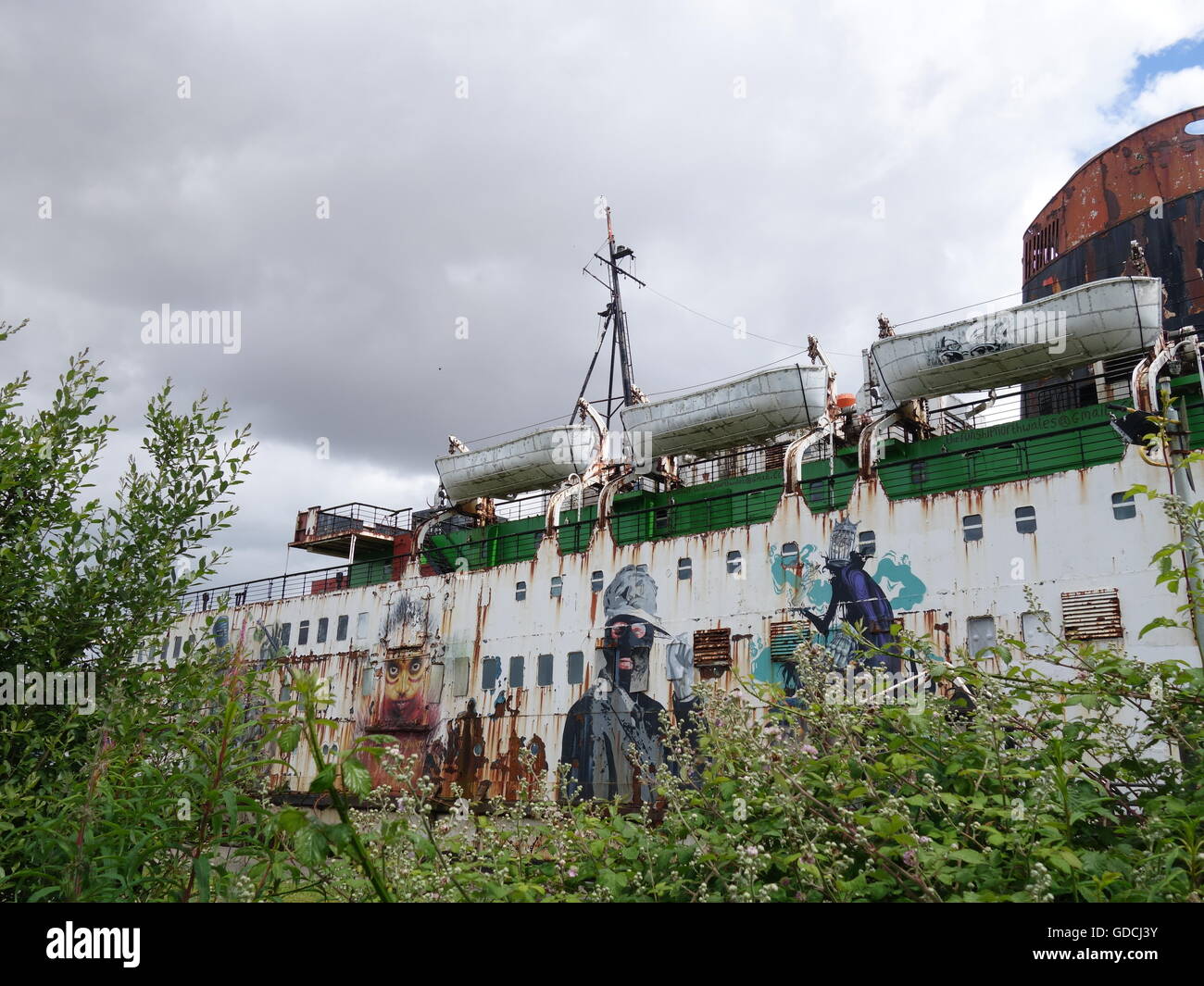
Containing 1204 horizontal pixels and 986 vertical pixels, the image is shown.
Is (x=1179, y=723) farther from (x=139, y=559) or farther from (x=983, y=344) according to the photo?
(x=983, y=344)

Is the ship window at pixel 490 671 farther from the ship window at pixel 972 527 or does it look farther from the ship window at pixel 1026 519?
the ship window at pixel 1026 519

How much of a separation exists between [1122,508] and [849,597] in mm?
5095

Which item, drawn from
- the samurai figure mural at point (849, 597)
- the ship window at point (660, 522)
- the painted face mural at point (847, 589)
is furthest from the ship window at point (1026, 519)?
the ship window at point (660, 522)

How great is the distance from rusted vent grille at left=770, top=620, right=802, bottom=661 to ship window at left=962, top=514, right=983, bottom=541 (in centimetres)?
387

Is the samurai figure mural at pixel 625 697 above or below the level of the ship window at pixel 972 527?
below

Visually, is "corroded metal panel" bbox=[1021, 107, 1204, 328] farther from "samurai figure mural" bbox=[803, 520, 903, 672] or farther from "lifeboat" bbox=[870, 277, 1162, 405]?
"samurai figure mural" bbox=[803, 520, 903, 672]

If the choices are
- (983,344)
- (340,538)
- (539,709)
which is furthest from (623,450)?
(340,538)

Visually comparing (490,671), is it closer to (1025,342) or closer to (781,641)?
(781,641)

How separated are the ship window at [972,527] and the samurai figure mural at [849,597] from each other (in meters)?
1.95

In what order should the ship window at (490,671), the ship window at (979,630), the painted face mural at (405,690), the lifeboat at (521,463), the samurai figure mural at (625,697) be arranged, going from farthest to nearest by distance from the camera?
the lifeboat at (521,463)
the painted face mural at (405,690)
the ship window at (490,671)
the samurai figure mural at (625,697)
the ship window at (979,630)

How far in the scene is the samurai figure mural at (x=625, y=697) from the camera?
60.7 ft

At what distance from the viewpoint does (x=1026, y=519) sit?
51.2 ft

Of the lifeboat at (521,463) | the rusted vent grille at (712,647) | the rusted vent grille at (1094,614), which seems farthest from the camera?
the lifeboat at (521,463)

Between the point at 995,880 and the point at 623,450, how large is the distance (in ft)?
67.3
